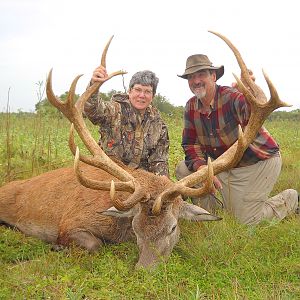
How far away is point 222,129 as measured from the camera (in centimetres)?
597

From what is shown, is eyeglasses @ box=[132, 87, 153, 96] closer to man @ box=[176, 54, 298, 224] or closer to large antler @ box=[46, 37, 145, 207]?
man @ box=[176, 54, 298, 224]

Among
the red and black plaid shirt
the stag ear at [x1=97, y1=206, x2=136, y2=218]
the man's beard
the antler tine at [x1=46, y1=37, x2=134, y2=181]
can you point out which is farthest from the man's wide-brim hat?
the stag ear at [x1=97, y1=206, x2=136, y2=218]

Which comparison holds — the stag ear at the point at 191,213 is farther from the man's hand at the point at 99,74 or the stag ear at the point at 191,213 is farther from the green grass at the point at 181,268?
the man's hand at the point at 99,74

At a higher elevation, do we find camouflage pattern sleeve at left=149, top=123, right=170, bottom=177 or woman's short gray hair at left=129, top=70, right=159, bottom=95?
woman's short gray hair at left=129, top=70, right=159, bottom=95

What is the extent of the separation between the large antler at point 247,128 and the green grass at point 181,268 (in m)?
0.59

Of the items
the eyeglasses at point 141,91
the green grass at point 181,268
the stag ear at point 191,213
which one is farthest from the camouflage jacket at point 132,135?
the stag ear at point 191,213

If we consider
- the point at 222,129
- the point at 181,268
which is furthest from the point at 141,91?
the point at 181,268

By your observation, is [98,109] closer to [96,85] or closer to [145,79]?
[96,85]

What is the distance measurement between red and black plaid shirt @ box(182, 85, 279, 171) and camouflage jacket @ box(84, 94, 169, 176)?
17.3 inches

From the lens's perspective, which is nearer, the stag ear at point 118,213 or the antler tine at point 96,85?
the stag ear at point 118,213

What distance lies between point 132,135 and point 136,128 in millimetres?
112

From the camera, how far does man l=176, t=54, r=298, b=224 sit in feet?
19.1

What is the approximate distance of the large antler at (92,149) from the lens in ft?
14.8

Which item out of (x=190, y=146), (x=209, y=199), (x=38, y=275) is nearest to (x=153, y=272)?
(x=38, y=275)
